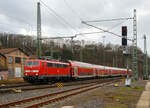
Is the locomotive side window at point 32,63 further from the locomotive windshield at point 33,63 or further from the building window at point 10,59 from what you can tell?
the building window at point 10,59

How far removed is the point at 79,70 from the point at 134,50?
10311 millimetres

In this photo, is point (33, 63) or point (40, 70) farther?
point (33, 63)

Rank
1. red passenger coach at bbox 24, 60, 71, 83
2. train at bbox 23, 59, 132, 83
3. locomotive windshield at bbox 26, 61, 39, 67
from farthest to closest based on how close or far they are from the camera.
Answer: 1. locomotive windshield at bbox 26, 61, 39, 67
2. train at bbox 23, 59, 132, 83
3. red passenger coach at bbox 24, 60, 71, 83

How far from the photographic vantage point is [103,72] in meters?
53.5

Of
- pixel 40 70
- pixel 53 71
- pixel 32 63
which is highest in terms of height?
pixel 32 63

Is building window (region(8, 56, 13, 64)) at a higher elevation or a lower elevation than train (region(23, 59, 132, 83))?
higher

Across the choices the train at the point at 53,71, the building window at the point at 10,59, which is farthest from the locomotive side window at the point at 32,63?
the building window at the point at 10,59

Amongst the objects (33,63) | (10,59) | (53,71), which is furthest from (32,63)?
(10,59)

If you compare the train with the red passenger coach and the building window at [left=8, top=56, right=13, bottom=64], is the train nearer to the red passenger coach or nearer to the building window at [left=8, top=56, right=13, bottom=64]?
the red passenger coach

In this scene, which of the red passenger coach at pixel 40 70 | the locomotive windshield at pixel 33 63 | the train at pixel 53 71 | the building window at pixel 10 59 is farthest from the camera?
the building window at pixel 10 59

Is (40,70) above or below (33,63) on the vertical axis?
below

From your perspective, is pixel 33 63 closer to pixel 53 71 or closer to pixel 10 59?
pixel 53 71

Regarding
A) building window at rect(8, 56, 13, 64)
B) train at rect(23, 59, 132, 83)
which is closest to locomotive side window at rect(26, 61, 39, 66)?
train at rect(23, 59, 132, 83)

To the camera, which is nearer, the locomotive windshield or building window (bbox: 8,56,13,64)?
the locomotive windshield
